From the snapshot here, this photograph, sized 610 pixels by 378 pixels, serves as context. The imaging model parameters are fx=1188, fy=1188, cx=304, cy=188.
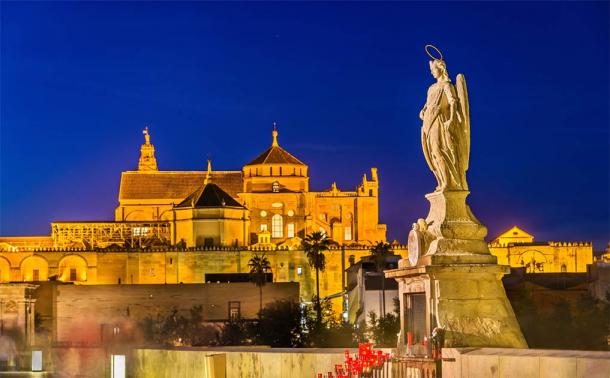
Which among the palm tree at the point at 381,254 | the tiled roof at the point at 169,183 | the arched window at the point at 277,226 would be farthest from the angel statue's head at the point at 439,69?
the tiled roof at the point at 169,183

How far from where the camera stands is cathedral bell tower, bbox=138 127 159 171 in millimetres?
109000

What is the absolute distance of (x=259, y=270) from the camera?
7344 centimetres

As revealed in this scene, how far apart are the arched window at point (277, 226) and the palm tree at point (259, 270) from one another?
6773mm

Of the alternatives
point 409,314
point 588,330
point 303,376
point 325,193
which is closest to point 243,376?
point 303,376

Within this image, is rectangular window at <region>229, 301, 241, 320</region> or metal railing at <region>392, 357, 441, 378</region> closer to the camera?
metal railing at <region>392, 357, 441, 378</region>

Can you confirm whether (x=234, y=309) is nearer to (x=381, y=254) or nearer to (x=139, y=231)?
(x=381, y=254)

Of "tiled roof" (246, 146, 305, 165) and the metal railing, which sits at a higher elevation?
"tiled roof" (246, 146, 305, 165)

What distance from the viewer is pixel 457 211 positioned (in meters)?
12.7

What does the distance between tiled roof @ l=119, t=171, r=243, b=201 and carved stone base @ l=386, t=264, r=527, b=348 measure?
79.6 m

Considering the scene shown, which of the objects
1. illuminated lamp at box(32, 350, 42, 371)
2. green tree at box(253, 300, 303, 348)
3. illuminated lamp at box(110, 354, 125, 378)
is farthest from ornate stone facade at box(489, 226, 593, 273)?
illuminated lamp at box(110, 354, 125, 378)

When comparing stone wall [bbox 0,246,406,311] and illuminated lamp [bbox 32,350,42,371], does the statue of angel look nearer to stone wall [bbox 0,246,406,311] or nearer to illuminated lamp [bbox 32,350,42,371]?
illuminated lamp [bbox 32,350,42,371]

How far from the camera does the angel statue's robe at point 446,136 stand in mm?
12453

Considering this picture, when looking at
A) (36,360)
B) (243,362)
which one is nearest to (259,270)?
(36,360)

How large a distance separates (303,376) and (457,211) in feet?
7.85
